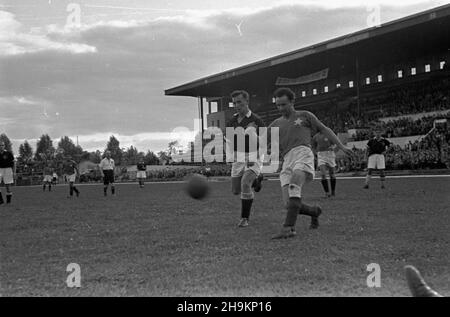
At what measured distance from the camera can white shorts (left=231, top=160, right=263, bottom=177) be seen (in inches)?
344

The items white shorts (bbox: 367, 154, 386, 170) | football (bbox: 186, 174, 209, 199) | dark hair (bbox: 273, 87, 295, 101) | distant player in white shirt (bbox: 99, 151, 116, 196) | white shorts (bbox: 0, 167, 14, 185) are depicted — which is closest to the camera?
dark hair (bbox: 273, 87, 295, 101)

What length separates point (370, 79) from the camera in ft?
159

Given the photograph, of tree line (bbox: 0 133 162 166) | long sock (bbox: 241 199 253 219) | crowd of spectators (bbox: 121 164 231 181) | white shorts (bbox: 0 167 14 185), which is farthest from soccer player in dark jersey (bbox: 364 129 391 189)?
tree line (bbox: 0 133 162 166)

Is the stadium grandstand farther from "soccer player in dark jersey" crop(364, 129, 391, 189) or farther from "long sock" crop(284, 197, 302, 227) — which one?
"long sock" crop(284, 197, 302, 227)

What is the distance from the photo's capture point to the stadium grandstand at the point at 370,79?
35.6m

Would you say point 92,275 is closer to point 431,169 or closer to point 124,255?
point 124,255

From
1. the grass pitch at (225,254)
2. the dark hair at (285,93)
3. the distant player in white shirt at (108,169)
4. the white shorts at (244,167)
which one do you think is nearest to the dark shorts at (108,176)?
the distant player in white shirt at (108,169)

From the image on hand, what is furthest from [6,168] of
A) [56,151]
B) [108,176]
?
[56,151]

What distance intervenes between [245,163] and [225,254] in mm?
3243

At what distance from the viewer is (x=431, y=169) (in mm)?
26844

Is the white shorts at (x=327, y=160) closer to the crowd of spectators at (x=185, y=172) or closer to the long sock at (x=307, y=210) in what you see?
the long sock at (x=307, y=210)

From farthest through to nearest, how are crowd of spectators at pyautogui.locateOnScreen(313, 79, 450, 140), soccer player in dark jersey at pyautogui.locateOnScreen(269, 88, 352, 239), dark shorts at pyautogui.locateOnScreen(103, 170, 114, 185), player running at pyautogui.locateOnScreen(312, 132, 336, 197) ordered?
crowd of spectators at pyautogui.locateOnScreen(313, 79, 450, 140) < dark shorts at pyautogui.locateOnScreen(103, 170, 114, 185) < player running at pyautogui.locateOnScreen(312, 132, 336, 197) < soccer player in dark jersey at pyautogui.locateOnScreen(269, 88, 352, 239)

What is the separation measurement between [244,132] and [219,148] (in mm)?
43785

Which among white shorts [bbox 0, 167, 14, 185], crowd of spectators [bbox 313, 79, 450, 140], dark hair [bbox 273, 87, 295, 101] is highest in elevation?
crowd of spectators [bbox 313, 79, 450, 140]
